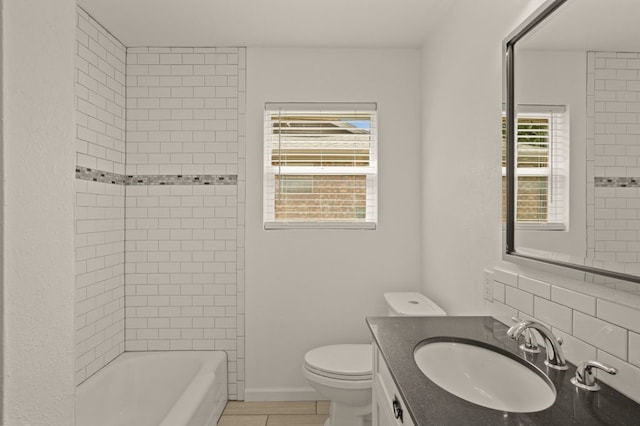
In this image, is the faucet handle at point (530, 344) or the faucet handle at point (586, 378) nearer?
the faucet handle at point (586, 378)

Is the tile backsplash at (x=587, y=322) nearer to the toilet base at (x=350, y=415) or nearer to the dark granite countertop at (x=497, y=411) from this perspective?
the dark granite countertop at (x=497, y=411)

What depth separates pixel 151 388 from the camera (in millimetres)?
2531

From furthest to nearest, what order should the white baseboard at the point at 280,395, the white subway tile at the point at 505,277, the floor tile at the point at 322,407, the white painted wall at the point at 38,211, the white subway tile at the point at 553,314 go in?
the white baseboard at the point at 280,395 → the floor tile at the point at 322,407 → the white subway tile at the point at 505,277 → the white subway tile at the point at 553,314 → the white painted wall at the point at 38,211

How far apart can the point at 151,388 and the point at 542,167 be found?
2646mm

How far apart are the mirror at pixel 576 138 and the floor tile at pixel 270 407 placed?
184 cm

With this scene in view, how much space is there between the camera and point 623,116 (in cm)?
97

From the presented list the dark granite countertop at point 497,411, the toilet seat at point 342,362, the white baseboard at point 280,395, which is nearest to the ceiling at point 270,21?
the dark granite countertop at point 497,411

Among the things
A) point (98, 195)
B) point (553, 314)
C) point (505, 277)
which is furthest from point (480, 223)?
point (98, 195)

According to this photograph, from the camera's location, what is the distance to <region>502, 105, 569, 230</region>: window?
1.18m

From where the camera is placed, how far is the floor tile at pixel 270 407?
8.32 ft

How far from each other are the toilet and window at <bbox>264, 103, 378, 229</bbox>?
0.75 m

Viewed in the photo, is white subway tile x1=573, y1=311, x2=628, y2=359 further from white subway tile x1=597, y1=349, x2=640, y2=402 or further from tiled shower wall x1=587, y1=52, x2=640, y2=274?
tiled shower wall x1=587, y1=52, x2=640, y2=274

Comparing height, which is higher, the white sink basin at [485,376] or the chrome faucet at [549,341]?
the chrome faucet at [549,341]

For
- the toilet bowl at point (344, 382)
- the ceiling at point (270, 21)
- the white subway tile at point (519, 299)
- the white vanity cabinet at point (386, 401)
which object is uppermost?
the ceiling at point (270, 21)
